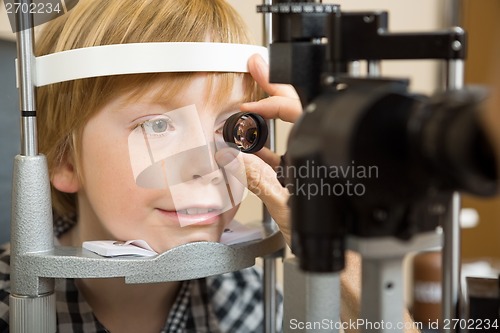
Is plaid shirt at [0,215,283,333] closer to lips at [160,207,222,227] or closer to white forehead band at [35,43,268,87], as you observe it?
lips at [160,207,222,227]

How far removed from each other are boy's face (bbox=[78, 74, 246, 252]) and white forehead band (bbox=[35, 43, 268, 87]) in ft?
0.13

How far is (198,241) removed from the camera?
3.06 ft

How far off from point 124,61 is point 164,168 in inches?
5.8

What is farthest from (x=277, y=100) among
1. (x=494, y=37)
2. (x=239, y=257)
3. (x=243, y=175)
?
(x=494, y=37)

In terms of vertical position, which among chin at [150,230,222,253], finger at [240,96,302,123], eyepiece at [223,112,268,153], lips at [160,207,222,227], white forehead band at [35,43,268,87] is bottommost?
chin at [150,230,222,253]

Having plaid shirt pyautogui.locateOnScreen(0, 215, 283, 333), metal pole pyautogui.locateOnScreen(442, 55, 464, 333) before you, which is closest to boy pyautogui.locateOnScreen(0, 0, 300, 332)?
plaid shirt pyautogui.locateOnScreen(0, 215, 283, 333)

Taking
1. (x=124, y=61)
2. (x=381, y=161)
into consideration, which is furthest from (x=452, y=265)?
(x=124, y=61)

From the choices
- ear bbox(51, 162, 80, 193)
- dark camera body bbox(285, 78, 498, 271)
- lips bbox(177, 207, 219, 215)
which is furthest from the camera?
ear bbox(51, 162, 80, 193)

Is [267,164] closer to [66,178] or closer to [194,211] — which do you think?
[194,211]

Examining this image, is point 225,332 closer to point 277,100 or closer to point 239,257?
point 239,257

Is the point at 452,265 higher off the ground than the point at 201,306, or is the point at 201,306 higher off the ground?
the point at 452,265

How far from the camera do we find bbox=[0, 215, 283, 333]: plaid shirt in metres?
1.15

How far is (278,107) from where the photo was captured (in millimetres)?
976

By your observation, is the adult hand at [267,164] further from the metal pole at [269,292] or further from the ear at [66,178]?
the ear at [66,178]
